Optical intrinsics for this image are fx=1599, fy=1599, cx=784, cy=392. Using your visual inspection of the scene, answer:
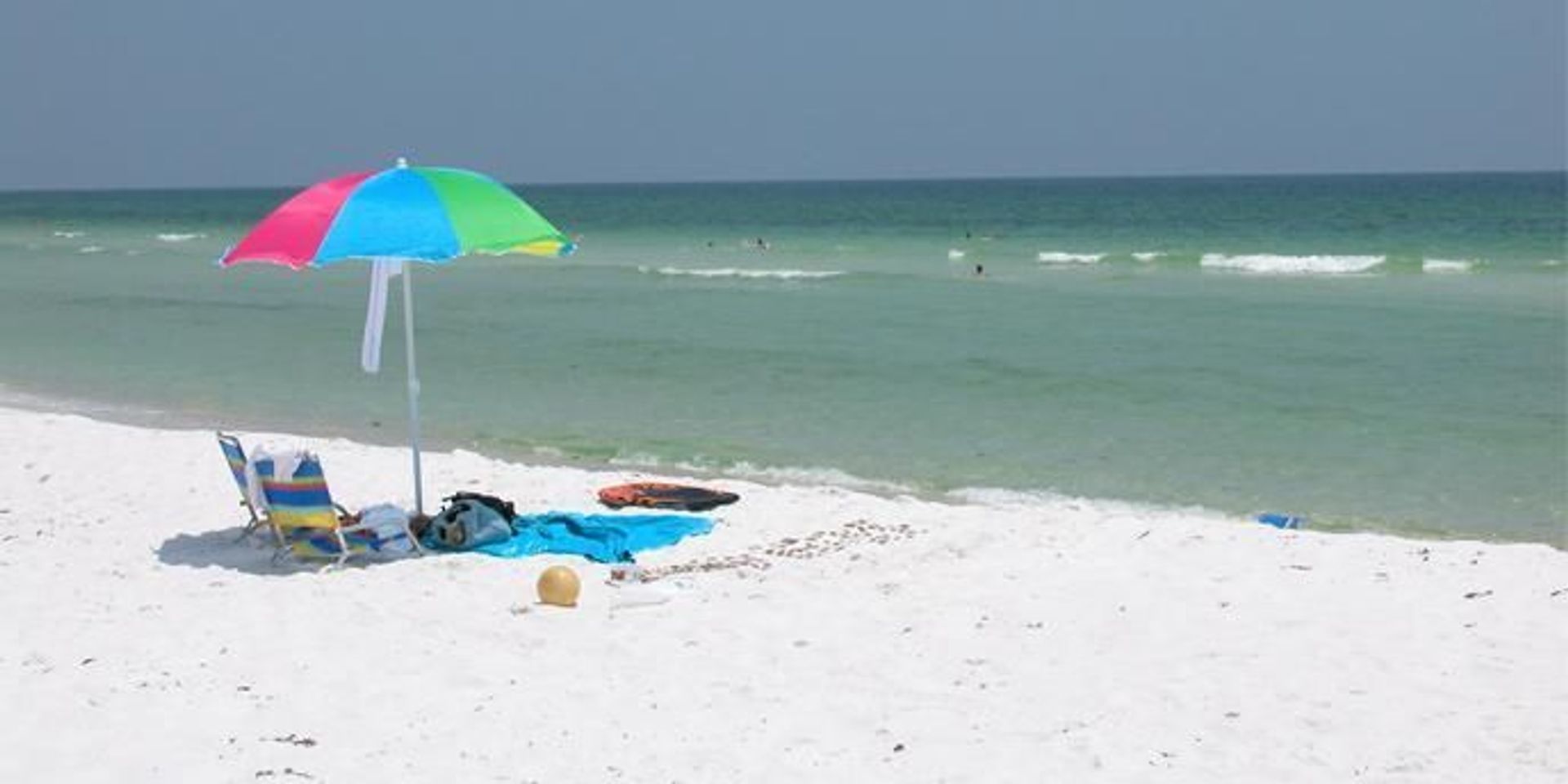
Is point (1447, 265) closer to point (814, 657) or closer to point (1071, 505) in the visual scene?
point (1071, 505)

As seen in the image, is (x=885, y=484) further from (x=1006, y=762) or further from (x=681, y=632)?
(x=1006, y=762)

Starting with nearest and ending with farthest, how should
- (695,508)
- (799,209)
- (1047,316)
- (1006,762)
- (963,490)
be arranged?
1. (1006,762)
2. (695,508)
3. (963,490)
4. (1047,316)
5. (799,209)

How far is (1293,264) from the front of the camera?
117ft

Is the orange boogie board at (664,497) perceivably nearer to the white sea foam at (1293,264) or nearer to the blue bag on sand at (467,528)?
the blue bag on sand at (467,528)

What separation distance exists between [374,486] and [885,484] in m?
3.32

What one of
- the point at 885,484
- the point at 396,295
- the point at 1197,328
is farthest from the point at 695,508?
the point at 396,295

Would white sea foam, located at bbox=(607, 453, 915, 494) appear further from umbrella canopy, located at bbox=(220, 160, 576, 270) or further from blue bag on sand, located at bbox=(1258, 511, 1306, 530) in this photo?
umbrella canopy, located at bbox=(220, 160, 576, 270)

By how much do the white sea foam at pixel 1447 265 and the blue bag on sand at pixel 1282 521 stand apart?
2602 cm

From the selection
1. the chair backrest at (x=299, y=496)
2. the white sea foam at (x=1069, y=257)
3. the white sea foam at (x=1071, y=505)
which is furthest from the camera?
the white sea foam at (x=1069, y=257)

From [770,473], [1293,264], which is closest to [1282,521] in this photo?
[770,473]

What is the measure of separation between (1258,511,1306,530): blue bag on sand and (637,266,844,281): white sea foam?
23233 millimetres

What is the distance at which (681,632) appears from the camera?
257 inches

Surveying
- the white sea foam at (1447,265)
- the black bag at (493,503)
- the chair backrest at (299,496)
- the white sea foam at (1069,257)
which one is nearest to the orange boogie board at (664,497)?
the black bag at (493,503)

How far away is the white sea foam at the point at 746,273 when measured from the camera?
33.3 meters
